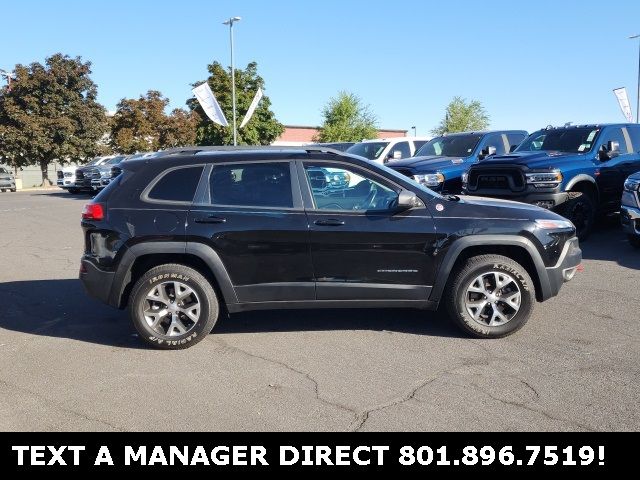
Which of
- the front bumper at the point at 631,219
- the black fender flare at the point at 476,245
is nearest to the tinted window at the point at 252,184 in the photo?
the black fender flare at the point at 476,245

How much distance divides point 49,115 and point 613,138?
128 ft

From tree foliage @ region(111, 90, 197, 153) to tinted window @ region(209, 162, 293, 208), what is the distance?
40992 millimetres

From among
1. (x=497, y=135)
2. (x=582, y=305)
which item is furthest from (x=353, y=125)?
(x=582, y=305)

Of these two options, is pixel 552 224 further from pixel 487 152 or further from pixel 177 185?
pixel 487 152

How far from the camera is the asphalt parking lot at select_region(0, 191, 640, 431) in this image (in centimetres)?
390

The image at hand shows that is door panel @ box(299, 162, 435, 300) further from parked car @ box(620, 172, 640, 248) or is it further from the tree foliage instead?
the tree foliage

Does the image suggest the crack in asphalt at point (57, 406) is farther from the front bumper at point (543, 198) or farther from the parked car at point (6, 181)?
the parked car at point (6, 181)

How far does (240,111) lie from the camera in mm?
43875

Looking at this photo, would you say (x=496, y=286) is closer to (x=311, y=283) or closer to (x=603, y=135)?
(x=311, y=283)

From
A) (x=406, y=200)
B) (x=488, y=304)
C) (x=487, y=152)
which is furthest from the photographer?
(x=487, y=152)

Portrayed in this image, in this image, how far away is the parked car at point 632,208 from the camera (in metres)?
8.79

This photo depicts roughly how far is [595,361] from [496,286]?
103 cm

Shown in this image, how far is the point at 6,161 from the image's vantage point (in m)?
41.4

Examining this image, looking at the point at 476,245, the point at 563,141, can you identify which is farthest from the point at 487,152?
the point at 476,245
